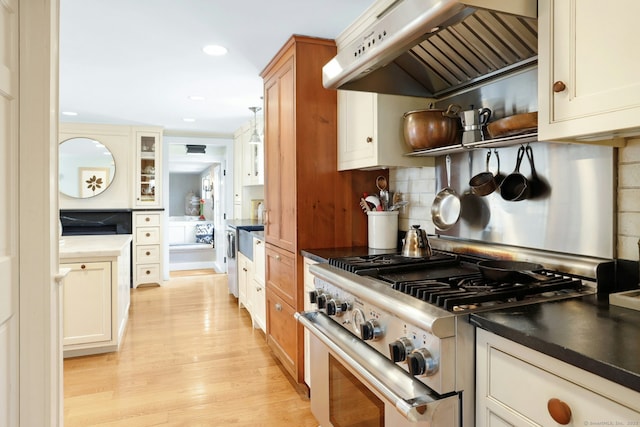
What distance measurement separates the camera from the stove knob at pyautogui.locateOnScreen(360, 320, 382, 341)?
4.44 ft

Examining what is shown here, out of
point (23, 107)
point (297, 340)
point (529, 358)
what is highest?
point (23, 107)

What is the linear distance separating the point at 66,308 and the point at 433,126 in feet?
A: 9.32

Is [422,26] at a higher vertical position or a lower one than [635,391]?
higher

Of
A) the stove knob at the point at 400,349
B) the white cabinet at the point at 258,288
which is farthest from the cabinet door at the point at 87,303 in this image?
the stove knob at the point at 400,349

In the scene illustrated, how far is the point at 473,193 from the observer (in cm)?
182

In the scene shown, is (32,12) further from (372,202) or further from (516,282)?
(516,282)

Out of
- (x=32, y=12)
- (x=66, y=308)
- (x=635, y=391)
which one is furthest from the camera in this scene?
(x=66, y=308)

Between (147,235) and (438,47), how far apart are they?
479 centimetres

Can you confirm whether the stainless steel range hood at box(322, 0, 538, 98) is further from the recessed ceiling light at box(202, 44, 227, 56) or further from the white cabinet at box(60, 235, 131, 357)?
the white cabinet at box(60, 235, 131, 357)

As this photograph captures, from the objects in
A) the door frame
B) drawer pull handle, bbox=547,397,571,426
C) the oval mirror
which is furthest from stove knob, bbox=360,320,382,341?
the oval mirror

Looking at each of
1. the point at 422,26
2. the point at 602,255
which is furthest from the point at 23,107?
the point at 602,255

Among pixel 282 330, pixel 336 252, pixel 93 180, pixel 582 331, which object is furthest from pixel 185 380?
pixel 93 180

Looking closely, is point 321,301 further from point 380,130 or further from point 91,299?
point 91,299

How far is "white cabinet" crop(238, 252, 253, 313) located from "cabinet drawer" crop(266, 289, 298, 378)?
81 centimetres
